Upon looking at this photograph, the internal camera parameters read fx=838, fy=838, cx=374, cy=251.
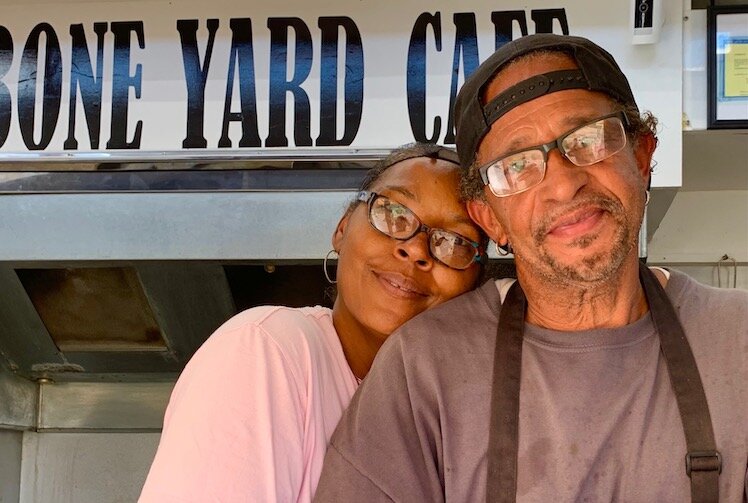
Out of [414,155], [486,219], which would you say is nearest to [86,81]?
[414,155]

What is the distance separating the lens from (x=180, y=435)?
1.21m

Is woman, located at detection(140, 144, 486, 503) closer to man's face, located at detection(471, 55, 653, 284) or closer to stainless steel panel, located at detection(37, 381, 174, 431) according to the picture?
man's face, located at detection(471, 55, 653, 284)

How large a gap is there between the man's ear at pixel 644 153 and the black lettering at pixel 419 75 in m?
0.61

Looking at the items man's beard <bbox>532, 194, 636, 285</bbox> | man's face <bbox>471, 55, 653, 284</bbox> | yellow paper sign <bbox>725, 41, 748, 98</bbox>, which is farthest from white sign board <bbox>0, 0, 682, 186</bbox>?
man's beard <bbox>532, 194, 636, 285</bbox>

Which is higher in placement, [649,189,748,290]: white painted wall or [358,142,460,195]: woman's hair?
[358,142,460,195]: woman's hair

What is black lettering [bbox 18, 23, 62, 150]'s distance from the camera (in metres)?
2.06

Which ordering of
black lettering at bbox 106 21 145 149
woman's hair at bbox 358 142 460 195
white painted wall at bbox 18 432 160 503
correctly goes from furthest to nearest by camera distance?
white painted wall at bbox 18 432 160 503 → black lettering at bbox 106 21 145 149 → woman's hair at bbox 358 142 460 195

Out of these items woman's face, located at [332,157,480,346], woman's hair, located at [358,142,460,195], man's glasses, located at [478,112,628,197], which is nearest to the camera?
man's glasses, located at [478,112,628,197]

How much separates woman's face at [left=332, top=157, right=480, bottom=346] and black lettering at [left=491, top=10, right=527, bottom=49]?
0.51 meters

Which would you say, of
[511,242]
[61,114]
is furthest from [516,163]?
[61,114]

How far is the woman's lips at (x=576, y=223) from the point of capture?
4.18 ft

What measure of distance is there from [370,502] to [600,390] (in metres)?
0.39

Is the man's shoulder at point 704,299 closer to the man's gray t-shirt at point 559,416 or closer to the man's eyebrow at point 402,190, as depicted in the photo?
the man's gray t-shirt at point 559,416

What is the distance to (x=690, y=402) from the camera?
49.0 inches
